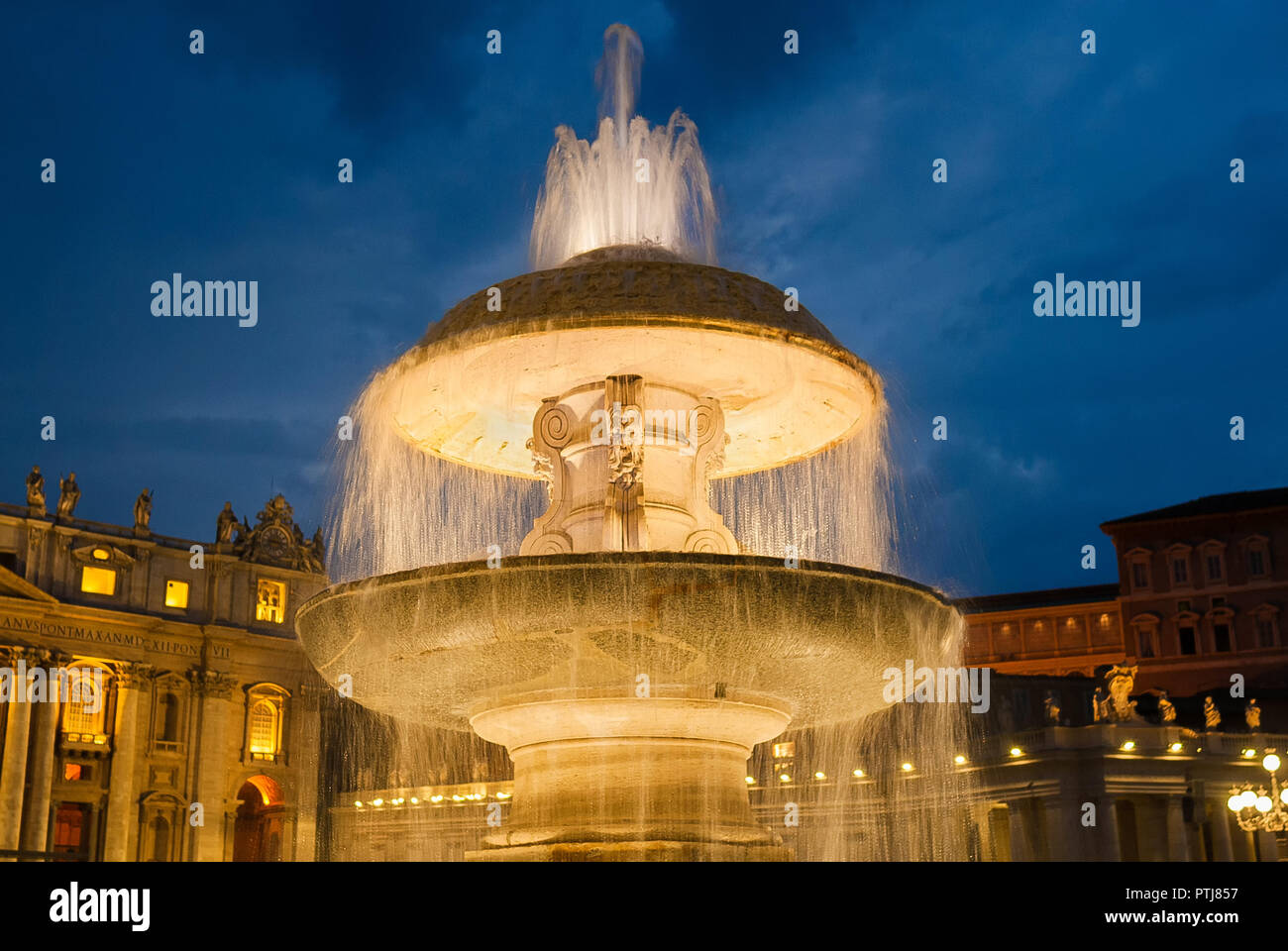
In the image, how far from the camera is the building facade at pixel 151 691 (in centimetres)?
5181

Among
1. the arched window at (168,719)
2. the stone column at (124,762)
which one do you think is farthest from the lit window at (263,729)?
the stone column at (124,762)

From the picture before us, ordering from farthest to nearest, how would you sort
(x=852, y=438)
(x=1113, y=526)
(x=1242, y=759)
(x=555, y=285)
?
(x=1113, y=526), (x=1242, y=759), (x=852, y=438), (x=555, y=285)

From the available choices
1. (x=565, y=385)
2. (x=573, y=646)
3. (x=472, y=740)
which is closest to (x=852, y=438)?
(x=565, y=385)

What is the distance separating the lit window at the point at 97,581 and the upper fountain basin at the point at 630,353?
4589 centimetres

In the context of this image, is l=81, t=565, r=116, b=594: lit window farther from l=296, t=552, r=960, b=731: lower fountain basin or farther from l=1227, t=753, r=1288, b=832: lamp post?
l=296, t=552, r=960, b=731: lower fountain basin

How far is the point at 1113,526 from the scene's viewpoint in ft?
209

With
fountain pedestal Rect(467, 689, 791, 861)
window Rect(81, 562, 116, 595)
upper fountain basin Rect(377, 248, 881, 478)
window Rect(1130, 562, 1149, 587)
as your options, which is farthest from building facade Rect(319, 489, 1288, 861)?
fountain pedestal Rect(467, 689, 791, 861)

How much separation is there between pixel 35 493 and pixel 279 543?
35.8 feet

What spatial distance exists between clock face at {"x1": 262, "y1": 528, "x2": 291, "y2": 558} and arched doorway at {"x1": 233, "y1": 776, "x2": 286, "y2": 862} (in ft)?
31.6

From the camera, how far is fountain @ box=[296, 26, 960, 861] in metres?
9.64

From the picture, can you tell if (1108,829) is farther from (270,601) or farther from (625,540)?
(270,601)

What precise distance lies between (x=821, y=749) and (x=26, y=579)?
30.8 m
